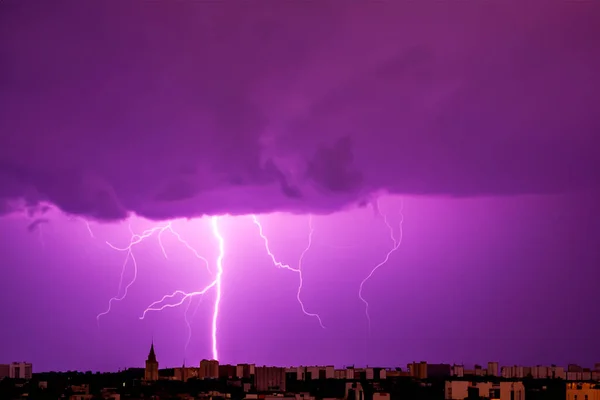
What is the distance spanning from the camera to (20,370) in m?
59.8

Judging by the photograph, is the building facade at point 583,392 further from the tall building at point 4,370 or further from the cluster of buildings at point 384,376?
the tall building at point 4,370

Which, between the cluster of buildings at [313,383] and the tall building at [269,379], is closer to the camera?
the cluster of buildings at [313,383]

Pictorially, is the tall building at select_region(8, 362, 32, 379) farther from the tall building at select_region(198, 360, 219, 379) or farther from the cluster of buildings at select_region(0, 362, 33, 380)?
the tall building at select_region(198, 360, 219, 379)

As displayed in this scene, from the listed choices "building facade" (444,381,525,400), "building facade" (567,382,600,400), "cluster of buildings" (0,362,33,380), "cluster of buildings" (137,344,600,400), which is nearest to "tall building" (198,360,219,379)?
"cluster of buildings" (137,344,600,400)

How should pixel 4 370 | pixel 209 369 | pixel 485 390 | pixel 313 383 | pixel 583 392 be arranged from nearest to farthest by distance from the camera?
pixel 485 390 < pixel 583 392 < pixel 313 383 < pixel 4 370 < pixel 209 369

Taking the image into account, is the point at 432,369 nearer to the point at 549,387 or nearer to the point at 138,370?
the point at 549,387

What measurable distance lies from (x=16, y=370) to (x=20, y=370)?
0.23 metres

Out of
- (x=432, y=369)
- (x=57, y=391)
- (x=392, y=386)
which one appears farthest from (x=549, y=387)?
(x=57, y=391)

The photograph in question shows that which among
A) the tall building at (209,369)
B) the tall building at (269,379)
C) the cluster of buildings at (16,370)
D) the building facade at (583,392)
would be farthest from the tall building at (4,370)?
the building facade at (583,392)

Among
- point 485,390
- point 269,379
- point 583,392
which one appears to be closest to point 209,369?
point 269,379

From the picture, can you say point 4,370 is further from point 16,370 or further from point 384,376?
point 384,376

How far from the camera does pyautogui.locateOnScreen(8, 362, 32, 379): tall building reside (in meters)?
58.6

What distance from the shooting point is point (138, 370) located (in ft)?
204

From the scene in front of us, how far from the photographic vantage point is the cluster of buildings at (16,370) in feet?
192
